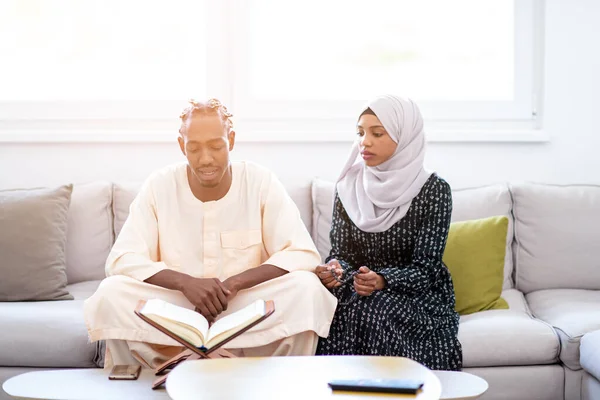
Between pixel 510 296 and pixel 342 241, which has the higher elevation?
pixel 342 241

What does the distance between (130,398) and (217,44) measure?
2190 mm

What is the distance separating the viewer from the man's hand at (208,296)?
2.59 m

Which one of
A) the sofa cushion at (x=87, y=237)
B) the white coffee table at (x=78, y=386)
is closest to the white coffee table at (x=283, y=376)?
the white coffee table at (x=78, y=386)

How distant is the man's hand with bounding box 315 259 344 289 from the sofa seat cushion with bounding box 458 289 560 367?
48 cm

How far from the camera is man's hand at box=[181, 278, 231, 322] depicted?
102 inches

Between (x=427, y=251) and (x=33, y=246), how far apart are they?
1.58 metres

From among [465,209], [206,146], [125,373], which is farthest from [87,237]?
[465,209]

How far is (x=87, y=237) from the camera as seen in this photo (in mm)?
3451

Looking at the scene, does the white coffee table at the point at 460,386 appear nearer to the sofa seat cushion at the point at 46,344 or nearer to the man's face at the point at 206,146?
the man's face at the point at 206,146

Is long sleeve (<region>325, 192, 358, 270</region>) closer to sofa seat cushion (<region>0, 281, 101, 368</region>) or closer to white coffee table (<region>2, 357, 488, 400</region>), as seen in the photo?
white coffee table (<region>2, 357, 488, 400</region>)

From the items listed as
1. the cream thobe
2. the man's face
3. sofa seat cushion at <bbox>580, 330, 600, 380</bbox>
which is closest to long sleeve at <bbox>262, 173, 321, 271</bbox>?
the cream thobe

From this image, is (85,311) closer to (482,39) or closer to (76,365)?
(76,365)

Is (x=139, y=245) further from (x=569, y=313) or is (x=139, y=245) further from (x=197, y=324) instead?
(x=569, y=313)

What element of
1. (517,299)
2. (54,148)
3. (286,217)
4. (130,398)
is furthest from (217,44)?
(130,398)
